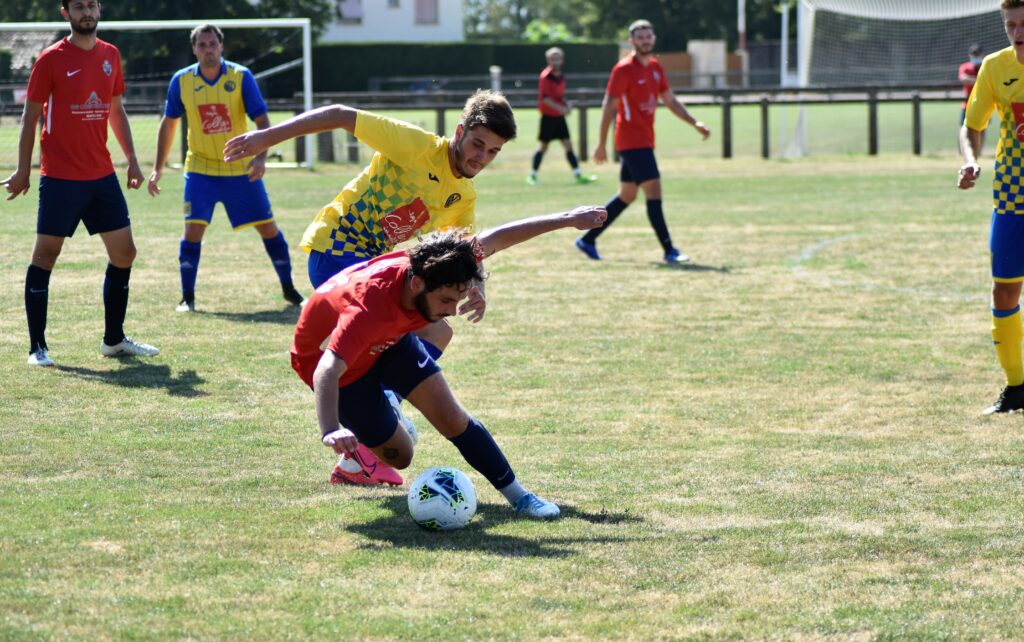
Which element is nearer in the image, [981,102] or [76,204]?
[981,102]

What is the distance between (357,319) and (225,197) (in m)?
5.69

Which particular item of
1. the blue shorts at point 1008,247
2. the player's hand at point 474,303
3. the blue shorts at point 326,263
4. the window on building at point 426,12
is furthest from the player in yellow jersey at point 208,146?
the window on building at point 426,12

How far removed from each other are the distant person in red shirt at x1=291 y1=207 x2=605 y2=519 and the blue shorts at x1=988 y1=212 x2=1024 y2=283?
2774mm

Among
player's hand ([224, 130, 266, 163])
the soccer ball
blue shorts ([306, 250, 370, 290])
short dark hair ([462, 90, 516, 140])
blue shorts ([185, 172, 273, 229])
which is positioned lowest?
the soccer ball

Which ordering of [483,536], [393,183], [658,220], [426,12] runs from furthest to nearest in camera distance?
[426,12], [658,220], [393,183], [483,536]

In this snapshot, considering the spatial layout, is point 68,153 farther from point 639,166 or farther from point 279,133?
point 639,166

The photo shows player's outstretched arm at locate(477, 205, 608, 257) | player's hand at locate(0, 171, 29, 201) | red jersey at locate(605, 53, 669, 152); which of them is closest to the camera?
player's outstretched arm at locate(477, 205, 608, 257)

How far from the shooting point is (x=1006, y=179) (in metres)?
6.97

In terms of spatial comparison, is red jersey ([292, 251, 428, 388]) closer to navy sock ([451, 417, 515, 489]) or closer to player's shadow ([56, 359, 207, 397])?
navy sock ([451, 417, 515, 489])

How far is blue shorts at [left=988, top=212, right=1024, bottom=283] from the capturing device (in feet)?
23.1

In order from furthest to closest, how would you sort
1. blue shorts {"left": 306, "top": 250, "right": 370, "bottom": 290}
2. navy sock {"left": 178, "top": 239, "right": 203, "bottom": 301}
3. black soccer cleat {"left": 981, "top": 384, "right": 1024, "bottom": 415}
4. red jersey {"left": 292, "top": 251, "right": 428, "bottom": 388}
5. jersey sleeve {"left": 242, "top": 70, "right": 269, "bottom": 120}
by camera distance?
navy sock {"left": 178, "top": 239, "right": 203, "bottom": 301} < jersey sleeve {"left": 242, "top": 70, "right": 269, "bottom": 120} < black soccer cleat {"left": 981, "top": 384, "right": 1024, "bottom": 415} < blue shorts {"left": 306, "top": 250, "right": 370, "bottom": 290} < red jersey {"left": 292, "top": 251, "right": 428, "bottom": 388}

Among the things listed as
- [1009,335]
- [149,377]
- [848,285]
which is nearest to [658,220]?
[848,285]

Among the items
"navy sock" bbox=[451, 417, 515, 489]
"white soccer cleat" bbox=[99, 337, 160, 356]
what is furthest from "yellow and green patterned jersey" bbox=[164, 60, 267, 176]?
"navy sock" bbox=[451, 417, 515, 489]

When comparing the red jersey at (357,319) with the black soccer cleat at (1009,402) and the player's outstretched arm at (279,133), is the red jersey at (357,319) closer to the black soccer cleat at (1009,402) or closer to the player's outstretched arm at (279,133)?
the player's outstretched arm at (279,133)
